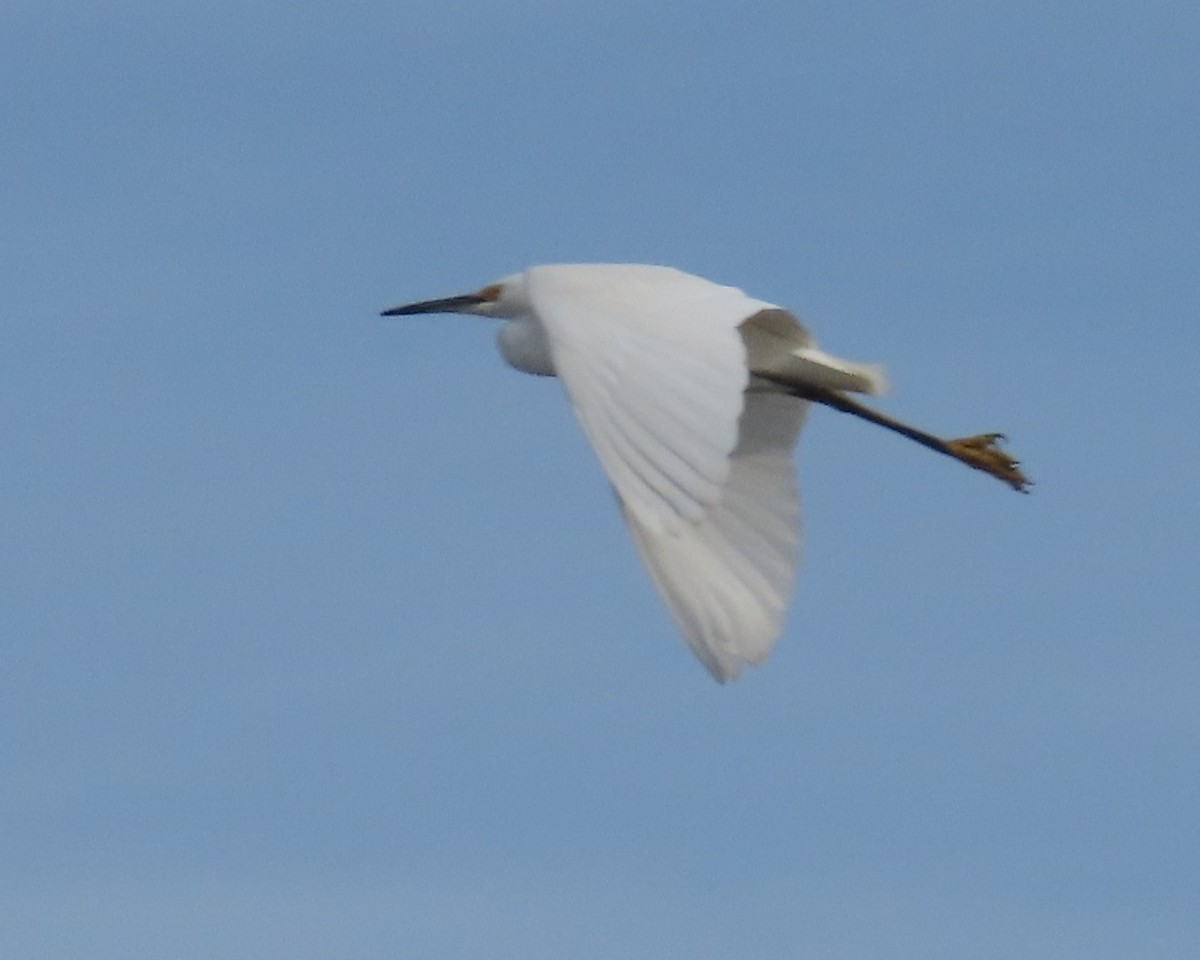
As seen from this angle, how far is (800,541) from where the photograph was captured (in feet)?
44.2

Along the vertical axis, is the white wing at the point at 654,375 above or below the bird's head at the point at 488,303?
below

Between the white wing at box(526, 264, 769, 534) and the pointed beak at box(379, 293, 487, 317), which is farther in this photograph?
the pointed beak at box(379, 293, 487, 317)

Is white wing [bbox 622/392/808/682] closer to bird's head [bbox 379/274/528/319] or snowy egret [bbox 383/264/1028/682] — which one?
snowy egret [bbox 383/264/1028/682]

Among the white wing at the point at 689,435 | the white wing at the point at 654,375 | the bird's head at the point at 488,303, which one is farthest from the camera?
the bird's head at the point at 488,303

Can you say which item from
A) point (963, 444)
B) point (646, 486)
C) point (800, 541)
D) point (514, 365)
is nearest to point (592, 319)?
point (646, 486)

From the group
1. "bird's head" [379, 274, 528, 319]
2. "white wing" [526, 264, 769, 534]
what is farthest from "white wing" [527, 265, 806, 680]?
"bird's head" [379, 274, 528, 319]

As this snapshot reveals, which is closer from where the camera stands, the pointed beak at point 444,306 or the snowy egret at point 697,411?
the snowy egret at point 697,411

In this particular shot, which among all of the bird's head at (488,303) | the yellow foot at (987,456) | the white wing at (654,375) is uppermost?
the bird's head at (488,303)

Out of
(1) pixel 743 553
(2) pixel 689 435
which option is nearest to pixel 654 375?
(2) pixel 689 435

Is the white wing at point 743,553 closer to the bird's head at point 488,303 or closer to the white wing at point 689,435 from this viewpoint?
the white wing at point 689,435

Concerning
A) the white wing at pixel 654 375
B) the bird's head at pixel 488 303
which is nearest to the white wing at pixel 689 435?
the white wing at pixel 654 375

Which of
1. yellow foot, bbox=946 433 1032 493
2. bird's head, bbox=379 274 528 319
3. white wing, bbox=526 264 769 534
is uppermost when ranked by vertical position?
bird's head, bbox=379 274 528 319

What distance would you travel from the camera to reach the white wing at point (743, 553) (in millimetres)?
12609

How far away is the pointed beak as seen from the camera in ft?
51.5
